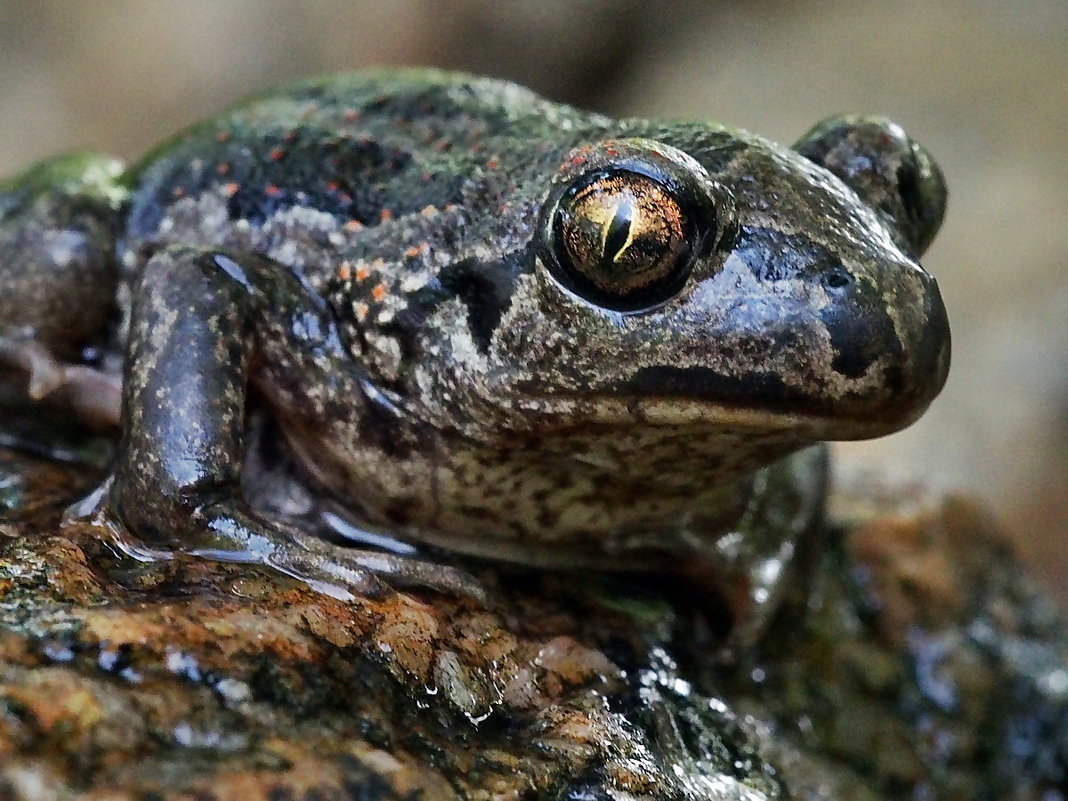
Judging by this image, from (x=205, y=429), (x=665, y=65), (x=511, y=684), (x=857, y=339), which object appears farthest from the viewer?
(x=665, y=65)

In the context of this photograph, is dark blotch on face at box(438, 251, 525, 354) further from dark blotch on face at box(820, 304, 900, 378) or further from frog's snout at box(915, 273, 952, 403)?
frog's snout at box(915, 273, 952, 403)

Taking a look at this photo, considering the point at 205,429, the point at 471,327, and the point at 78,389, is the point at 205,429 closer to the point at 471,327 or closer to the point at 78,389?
the point at 471,327

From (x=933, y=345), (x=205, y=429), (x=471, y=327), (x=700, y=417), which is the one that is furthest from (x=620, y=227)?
(x=205, y=429)

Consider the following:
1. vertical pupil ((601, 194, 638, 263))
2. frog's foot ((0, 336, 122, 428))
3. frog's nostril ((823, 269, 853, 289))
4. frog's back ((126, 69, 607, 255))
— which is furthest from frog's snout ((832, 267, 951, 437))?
frog's foot ((0, 336, 122, 428))

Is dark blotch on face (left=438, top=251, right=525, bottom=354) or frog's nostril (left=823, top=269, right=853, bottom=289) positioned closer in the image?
frog's nostril (left=823, top=269, right=853, bottom=289)

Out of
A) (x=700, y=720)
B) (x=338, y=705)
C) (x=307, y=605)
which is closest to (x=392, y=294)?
(x=307, y=605)

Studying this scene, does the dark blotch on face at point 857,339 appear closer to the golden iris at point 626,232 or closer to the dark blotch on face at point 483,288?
the golden iris at point 626,232
